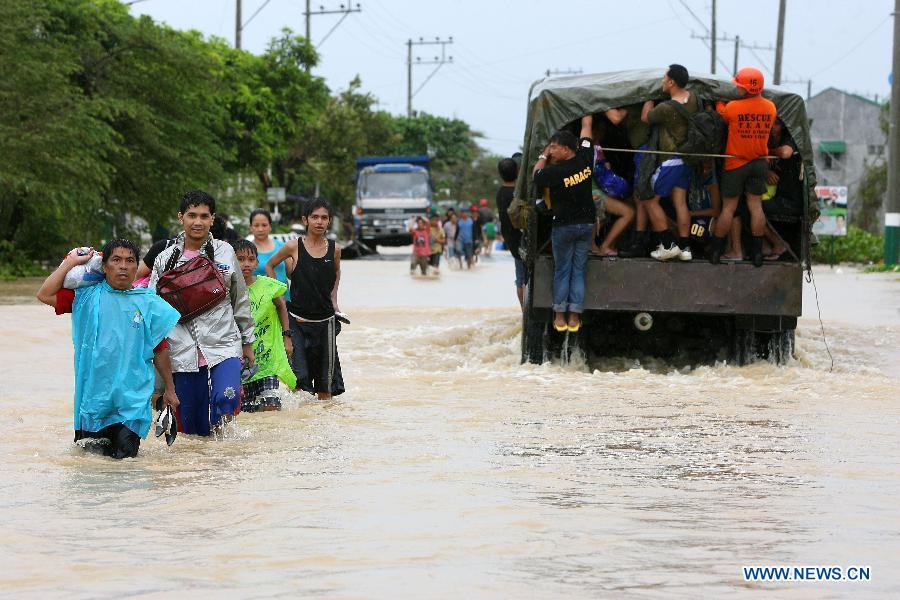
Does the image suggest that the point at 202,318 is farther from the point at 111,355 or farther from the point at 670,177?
the point at 670,177

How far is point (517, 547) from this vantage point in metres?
5.66

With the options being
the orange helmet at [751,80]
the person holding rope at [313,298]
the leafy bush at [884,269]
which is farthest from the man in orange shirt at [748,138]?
the leafy bush at [884,269]

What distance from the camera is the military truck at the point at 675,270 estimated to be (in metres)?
11.9

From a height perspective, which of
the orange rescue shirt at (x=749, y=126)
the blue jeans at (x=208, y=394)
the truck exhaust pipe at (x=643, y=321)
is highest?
the orange rescue shirt at (x=749, y=126)

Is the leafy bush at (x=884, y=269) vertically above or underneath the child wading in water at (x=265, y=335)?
underneath

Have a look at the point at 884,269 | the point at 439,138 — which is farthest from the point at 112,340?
the point at 439,138

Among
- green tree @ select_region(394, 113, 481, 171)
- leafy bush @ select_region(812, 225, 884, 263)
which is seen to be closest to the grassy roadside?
leafy bush @ select_region(812, 225, 884, 263)

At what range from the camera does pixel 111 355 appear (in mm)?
7473

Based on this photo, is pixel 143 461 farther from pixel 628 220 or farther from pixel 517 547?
pixel 628 220

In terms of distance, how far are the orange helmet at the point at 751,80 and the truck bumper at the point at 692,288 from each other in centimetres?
141

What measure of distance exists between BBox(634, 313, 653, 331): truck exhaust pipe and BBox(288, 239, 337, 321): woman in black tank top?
3.17m

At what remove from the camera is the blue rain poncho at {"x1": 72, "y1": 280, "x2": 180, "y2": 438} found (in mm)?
7469

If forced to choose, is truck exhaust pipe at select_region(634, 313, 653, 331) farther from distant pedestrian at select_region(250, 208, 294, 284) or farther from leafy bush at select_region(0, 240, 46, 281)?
leafy bush at select_region(0, 240, 46, 281)

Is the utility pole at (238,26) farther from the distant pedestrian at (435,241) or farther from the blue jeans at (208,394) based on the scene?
the blue jeans at (208,394)
